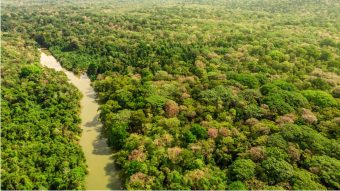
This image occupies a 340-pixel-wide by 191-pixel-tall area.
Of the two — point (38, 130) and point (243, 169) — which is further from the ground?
point (38, 130)

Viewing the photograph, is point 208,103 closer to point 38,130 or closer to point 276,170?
point 276,170

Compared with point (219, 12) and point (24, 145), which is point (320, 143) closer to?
point (24, 145)

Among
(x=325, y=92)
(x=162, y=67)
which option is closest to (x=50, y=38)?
(x=162, y=67)

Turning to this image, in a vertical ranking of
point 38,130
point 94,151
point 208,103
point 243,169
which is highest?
point 208,103

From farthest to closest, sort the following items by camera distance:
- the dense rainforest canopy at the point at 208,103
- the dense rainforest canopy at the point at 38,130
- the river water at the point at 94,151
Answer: the river water at the point at 94,151
the dense rainforest canopy at the point at 208,103
the dense rainforest canopy at the point at 38,130

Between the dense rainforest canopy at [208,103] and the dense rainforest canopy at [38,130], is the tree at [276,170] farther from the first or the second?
the dense rainforest canopy at [38,130]

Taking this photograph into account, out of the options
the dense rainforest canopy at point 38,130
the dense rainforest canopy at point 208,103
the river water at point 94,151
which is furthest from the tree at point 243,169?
the dense rainforest canopy at point 38,130

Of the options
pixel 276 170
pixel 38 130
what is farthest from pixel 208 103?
pixel 38 130
